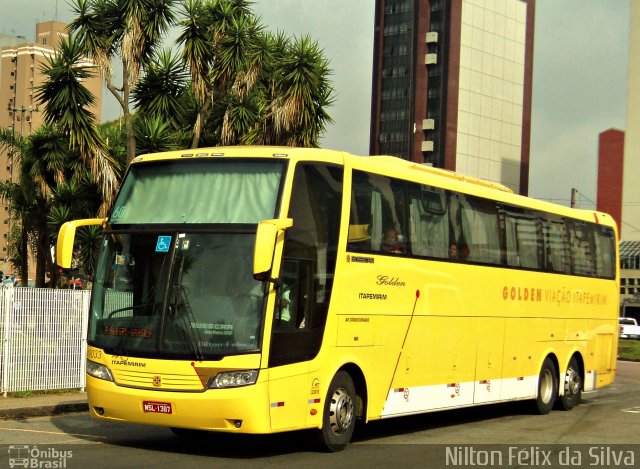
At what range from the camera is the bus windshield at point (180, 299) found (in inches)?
441

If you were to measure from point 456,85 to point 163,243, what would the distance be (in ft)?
339

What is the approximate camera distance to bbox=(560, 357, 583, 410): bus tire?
19156 millimetres

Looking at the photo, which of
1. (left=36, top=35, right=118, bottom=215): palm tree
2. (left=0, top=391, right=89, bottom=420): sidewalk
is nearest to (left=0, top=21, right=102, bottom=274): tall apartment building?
(left=36, top=35, right=118, bottom=215): palm tree

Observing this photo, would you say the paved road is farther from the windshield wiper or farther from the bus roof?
the bus roof

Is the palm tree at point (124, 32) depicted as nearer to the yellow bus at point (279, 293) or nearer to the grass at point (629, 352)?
the yellow bus at point (279, 293)

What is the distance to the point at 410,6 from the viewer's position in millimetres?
116000

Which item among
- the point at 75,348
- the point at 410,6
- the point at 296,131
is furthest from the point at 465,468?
the point at 410,6

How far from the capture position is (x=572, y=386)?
762 inches

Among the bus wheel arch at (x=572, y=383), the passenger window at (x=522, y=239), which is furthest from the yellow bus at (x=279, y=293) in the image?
the bus wheel arch at (x=572, y=383)

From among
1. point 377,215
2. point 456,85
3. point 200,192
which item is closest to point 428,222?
point 377,215

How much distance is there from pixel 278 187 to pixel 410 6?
10768cm

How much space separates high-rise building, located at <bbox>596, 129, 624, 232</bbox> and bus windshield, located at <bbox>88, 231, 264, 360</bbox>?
4551 inches

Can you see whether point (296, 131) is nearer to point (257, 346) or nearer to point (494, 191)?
point (494, 191)

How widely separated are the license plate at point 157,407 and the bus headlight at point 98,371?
60 cm
